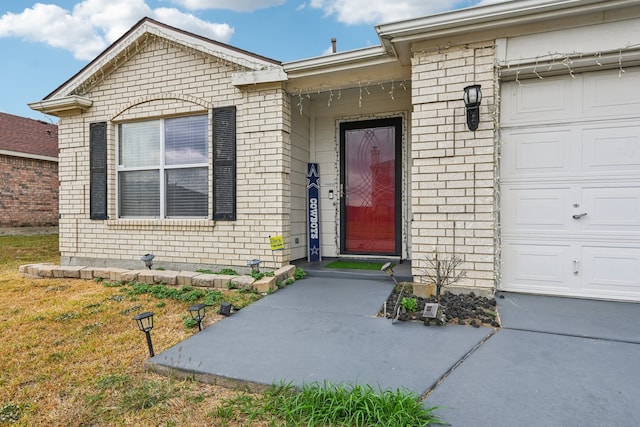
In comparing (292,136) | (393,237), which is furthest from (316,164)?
(393,237)

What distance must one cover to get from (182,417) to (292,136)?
3920 millimetres

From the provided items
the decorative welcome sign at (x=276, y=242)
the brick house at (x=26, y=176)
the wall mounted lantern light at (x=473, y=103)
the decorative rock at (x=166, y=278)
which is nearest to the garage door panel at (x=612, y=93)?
the wall mounted lantern light at (x=473, y=103)

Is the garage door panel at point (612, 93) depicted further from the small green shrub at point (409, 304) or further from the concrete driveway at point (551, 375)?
the small green shrub at point (409, 304)

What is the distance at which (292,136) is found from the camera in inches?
200

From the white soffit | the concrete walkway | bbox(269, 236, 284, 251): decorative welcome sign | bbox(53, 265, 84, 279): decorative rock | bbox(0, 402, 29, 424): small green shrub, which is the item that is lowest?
bbox(0, 402, 29, 424): small green shrub

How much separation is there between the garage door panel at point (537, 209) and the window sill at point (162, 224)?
372 centimetres

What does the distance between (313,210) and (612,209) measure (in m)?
3.65

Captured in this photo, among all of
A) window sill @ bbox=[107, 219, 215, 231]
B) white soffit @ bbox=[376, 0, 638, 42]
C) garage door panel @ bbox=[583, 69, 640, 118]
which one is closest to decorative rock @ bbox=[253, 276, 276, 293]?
window sill @ bbox=[107, 219, 215, 231]

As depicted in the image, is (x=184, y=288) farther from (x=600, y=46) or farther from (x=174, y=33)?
(x=600, y=46)

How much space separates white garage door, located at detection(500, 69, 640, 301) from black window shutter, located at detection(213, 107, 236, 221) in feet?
10.8

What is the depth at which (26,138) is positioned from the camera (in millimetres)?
12359

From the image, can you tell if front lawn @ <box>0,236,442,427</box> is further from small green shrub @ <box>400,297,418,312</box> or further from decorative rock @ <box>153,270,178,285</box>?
small green shrub @ <box>400,297,418,312</box>

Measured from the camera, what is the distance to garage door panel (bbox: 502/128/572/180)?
11.6ft

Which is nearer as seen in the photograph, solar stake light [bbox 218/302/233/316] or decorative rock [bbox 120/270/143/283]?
solar stake light [bbox 218/302/233/316]
